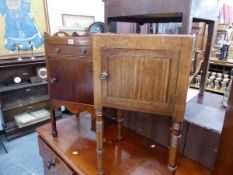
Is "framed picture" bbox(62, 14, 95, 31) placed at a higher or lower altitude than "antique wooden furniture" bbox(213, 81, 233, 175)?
higher

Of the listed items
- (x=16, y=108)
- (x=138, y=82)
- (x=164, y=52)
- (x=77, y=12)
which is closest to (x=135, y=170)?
(x=138, y=82)

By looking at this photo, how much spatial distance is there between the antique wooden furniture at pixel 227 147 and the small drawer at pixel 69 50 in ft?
1.83

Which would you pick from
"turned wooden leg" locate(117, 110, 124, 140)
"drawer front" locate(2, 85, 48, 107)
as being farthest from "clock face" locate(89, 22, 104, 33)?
"turned wooden leg" locate(117, 110, 124, 140)

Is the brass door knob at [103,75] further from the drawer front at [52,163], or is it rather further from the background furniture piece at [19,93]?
the background furniture piece at [19,93]

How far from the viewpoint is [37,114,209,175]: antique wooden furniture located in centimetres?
82

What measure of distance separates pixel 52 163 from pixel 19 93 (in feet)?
4.80

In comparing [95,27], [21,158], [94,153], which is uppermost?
[95,27]

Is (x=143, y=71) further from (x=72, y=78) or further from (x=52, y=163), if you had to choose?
(x=52, y=163)

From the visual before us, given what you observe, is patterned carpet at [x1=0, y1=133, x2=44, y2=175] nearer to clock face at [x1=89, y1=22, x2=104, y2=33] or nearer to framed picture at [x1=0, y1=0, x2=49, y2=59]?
framed picture at [x1=0, y1=0, x2=49, y2=59]

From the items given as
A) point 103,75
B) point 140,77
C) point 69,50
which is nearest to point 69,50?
point 69,50

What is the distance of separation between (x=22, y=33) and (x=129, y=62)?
6.36 ft

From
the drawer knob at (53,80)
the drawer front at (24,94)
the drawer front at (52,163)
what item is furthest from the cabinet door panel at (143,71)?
the drawer front at (24,94)

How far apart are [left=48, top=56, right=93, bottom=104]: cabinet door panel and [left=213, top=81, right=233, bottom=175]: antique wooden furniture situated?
55 centimetres

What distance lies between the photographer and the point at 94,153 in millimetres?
928
